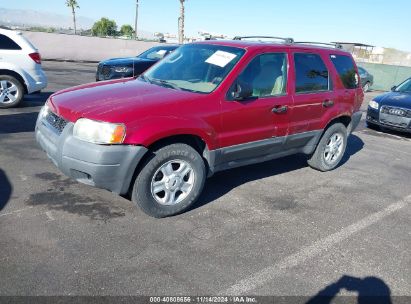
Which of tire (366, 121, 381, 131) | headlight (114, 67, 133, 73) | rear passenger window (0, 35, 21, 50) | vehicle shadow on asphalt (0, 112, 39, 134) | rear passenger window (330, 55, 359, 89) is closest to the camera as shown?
rear passenger window (330, 55, 359, 89)

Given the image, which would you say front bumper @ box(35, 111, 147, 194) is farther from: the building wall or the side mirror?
the building wall

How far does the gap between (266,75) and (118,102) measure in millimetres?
1886

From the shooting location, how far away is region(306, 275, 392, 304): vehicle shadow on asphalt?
2.89m

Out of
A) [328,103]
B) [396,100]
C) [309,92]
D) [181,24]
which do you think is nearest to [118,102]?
[309,92]

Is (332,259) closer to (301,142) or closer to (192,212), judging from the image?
(192,212)

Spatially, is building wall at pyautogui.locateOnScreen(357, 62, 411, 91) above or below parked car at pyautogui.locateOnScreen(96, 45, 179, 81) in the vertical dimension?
below

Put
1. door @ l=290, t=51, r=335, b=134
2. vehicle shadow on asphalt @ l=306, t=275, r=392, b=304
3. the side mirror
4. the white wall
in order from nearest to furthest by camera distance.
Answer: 1. vehicle shadow on asphalt @ l=306, t=275, r=392, b=304
2. the side mirror
3. door @ l=290, t=51, r=335, b=134
4. the white wall

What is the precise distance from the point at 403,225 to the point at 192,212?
2.43 metres

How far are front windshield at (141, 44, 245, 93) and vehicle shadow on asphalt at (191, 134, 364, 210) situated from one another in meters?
1.32

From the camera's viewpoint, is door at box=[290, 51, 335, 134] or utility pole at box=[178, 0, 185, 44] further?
utility pole at box=[178, 0, 185, 44]

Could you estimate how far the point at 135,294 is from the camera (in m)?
2.73

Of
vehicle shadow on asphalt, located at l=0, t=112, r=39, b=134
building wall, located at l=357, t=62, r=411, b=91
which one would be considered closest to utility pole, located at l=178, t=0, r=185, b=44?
building wall, located at l=357, t=62, r=411, b=91

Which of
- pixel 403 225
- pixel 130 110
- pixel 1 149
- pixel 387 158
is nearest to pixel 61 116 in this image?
pixel 130 110

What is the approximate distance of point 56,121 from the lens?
3857mm
